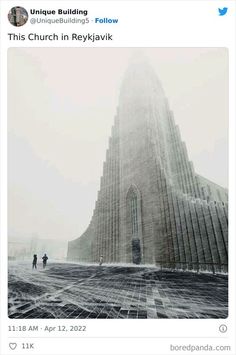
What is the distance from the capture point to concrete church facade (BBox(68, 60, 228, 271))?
44.3ft

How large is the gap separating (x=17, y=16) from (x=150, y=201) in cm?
1504

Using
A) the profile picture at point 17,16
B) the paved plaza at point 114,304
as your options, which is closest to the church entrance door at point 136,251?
the paved plaza at point 114,304

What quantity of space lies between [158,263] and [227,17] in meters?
14.0

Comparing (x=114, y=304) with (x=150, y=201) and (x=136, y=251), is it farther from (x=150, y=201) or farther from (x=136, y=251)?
(x=136, y=251)

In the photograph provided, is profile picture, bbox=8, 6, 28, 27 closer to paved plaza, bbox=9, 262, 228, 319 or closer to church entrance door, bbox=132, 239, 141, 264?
paved plaza, bbox=9, 262, 228, 319

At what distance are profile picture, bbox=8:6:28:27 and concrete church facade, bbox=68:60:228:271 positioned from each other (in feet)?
37.8

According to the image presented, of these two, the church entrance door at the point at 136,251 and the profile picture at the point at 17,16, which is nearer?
the profile picture at the point at 17,16

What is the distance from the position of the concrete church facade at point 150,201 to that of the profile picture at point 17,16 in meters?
11.5

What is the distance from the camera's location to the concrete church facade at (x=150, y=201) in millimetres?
13504

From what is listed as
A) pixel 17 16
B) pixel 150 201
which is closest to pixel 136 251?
pixel 150 201
